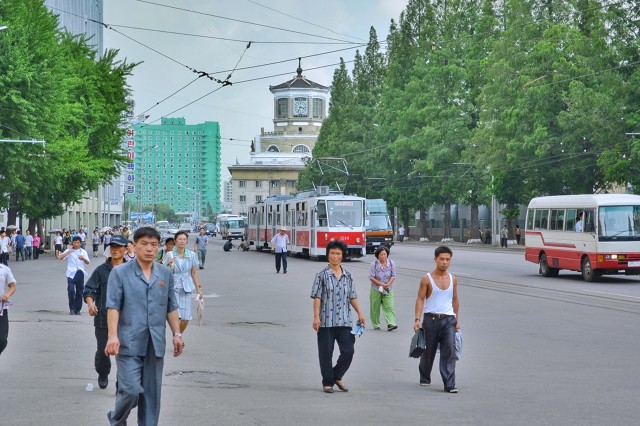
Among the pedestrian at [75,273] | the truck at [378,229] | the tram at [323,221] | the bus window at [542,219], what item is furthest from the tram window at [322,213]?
the pedestrian at [75,273]

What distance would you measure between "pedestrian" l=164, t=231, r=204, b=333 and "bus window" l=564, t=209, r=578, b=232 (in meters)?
20.5

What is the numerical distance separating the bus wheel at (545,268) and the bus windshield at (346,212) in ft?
52.2

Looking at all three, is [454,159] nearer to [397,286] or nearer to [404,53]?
[404,53]

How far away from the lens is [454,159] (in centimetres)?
7888

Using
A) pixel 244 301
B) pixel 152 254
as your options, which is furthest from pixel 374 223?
pixel 152 254

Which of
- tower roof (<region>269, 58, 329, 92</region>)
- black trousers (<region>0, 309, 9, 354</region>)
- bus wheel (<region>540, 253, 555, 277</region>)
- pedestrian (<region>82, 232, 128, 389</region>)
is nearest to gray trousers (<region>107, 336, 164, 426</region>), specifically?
pedestrian (<region>82, 232, 128, 389</region>)

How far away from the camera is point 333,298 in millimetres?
11703

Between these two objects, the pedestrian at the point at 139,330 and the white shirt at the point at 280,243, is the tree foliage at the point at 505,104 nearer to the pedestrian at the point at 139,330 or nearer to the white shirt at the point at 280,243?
the white shirt at the point at 280,243

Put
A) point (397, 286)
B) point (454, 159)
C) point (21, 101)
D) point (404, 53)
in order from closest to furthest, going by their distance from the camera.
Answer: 1. point (397, 286)
2. point (21, 101)
3. point (454, 159)
4. point (404, 53)

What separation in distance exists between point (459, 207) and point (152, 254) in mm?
92169

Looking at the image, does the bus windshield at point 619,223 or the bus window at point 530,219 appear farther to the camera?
the bus window at point 530,219

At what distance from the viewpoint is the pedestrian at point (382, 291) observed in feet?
62.8

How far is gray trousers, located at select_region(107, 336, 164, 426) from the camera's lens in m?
8.00

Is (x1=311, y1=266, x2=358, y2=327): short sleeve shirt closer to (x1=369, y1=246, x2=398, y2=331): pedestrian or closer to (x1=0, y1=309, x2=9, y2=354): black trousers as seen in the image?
(x1=0, y1=309, x2=9, y2=354): black trousers
